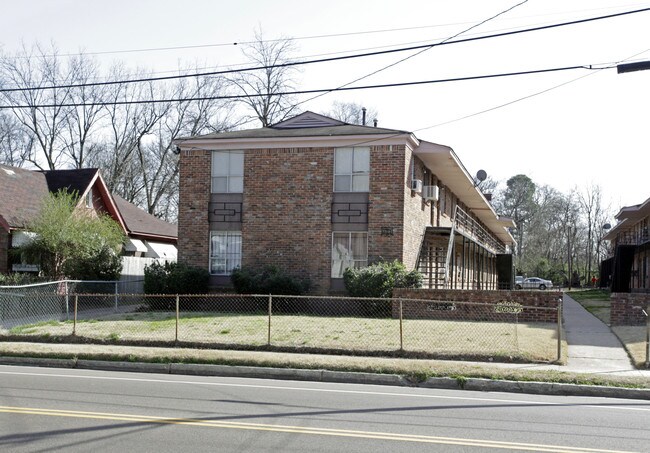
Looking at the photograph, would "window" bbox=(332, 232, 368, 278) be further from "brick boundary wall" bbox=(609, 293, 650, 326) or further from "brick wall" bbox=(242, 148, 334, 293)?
"brick boundary wall" bbox=(609, 293, 650, 326)

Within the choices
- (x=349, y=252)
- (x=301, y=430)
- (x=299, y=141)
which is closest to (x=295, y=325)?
(x=349, y=252)

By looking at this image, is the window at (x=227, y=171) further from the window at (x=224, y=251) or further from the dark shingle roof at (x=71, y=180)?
the dark shingle roof at (x=71, y=180)

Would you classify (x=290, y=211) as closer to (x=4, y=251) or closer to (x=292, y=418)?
(x=4, y=251)

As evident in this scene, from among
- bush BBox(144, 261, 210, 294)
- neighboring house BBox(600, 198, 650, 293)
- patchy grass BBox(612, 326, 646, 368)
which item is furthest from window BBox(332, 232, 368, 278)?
neighboring house BBox(600, 198, 650, 293)

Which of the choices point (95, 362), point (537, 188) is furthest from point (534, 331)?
point (537, 188)

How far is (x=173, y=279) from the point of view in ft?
77.5

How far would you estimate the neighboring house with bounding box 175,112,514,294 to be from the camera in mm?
23406

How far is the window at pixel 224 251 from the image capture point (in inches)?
979

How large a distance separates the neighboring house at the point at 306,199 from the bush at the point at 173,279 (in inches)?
36.9

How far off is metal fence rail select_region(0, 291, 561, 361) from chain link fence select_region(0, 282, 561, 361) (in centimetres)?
2

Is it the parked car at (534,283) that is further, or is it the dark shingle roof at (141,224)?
the parked car at (534,283)

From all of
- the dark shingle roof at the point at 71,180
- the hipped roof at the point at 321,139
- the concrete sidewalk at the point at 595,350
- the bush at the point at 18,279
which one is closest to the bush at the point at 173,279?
the bush at the point at 18,279

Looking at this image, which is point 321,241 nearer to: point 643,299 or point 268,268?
point 268,268

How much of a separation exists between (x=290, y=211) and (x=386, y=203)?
3.39 meters
